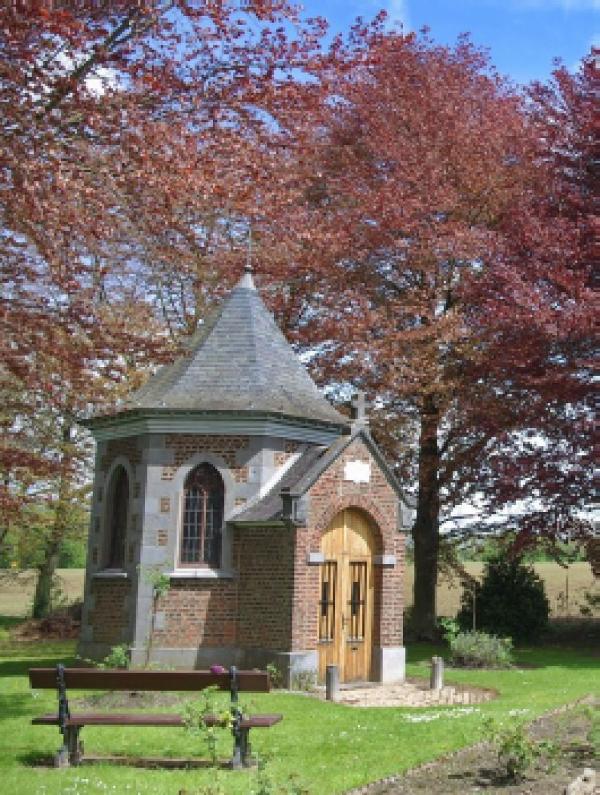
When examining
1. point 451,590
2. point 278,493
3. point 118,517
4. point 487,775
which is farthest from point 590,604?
point 487,775

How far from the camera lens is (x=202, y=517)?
16.4m

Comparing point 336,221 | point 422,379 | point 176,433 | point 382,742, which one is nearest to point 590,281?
point 422,379

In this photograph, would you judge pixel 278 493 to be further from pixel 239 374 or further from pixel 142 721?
pixel 142 721

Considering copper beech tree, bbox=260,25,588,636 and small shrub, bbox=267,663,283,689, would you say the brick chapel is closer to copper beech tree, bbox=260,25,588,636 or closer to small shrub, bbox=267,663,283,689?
small shrub, bbox=267,663,283,689

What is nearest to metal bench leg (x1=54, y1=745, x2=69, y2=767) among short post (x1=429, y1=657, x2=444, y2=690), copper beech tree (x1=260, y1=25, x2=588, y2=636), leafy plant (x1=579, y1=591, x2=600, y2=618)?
short post (x1=429, y1=657, x2=444, y2=690)

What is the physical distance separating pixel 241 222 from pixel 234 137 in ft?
52.6

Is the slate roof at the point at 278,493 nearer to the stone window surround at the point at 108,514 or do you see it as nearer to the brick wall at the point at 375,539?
the brick wall at the point at 375,539

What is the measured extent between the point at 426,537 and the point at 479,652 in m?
7.27

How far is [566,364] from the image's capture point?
18.5 m

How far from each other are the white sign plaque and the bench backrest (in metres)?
7.22

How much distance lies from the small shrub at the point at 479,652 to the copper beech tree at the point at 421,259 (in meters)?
4.63

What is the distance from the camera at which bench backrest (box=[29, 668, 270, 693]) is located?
8.69 m

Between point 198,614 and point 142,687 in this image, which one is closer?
point 142,687

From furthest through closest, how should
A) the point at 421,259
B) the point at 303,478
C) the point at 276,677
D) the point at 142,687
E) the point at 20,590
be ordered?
the point at 20,590 → the point at 421,259 → the point at 303,478 → the point at 276,677 → the point at 142,687
